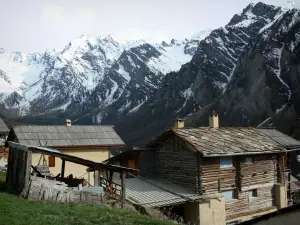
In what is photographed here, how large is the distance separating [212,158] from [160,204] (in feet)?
18.4

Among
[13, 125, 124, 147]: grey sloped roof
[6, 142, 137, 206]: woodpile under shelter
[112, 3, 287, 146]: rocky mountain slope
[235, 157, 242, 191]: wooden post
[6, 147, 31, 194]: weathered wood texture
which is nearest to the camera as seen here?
[6, 142, 137, 206]: woodpile under shelter

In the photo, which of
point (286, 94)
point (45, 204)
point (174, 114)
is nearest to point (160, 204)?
point (45, 204)

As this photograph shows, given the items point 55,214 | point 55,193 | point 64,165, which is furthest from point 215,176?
point 55,214

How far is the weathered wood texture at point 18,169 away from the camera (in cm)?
1779

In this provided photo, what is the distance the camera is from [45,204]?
16.3 metres

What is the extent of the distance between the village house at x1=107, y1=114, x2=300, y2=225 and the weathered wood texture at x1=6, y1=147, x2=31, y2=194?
6369mm

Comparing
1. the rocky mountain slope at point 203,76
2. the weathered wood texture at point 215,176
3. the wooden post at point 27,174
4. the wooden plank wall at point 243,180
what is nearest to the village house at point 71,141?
the weathered wood texture at point 215,176

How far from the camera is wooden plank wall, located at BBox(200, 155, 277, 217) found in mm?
25350

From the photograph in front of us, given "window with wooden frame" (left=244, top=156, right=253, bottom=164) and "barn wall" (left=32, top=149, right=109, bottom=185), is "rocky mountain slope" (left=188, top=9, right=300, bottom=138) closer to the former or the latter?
"barn wall" (left=32, top=149, right=109, bottom=185)

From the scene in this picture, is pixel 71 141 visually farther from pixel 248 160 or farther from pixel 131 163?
pixel 248 160

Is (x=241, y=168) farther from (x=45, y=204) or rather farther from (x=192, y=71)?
(x=192, y=71)

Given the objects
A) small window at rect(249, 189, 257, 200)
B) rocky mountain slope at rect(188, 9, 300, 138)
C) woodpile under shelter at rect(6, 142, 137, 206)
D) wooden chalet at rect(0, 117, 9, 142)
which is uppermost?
rocky mountain slope at rect(188, 9, 300, 138)

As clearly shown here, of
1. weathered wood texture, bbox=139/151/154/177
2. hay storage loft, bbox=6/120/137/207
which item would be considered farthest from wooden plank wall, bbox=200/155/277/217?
hay storage loft, bbox=6/120/137/207

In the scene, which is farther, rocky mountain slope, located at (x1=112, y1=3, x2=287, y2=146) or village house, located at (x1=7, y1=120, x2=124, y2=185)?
rocky mountain slope, located at (x1=112, y1=3, x2=287, y2=146)
